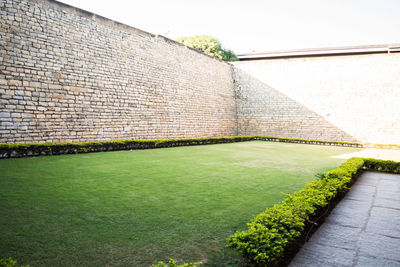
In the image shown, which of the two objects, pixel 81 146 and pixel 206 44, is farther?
pixel 206 44

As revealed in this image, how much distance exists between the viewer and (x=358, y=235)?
10.6 ft

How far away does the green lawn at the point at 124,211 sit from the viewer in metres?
2.38

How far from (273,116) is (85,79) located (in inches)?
540

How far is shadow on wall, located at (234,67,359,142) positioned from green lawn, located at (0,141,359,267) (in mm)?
13772

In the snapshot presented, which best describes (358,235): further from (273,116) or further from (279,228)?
(273,116)

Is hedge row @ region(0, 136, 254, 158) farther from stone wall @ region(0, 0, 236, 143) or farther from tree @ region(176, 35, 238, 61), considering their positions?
tree @ region(176, 35, 238, 61)

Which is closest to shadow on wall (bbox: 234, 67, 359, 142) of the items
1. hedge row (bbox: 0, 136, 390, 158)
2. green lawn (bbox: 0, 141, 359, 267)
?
hedge row (bbox: 0, 136, 390, 158)

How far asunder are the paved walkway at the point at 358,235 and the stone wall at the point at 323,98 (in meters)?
13.9

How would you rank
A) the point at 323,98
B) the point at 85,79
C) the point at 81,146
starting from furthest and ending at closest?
the point at 323,98, the point at 85,79, the point at 81,146

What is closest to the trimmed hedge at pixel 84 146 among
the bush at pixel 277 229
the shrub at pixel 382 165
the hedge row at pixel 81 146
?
the hedge row at pixel 81 146

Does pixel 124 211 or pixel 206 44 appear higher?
pixel 206 44

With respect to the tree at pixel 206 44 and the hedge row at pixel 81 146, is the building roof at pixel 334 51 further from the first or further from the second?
the hedge row at pixel 81 146

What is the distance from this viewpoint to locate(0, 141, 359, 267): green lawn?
238 cm

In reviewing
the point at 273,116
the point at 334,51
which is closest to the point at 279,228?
the point at 273,116
